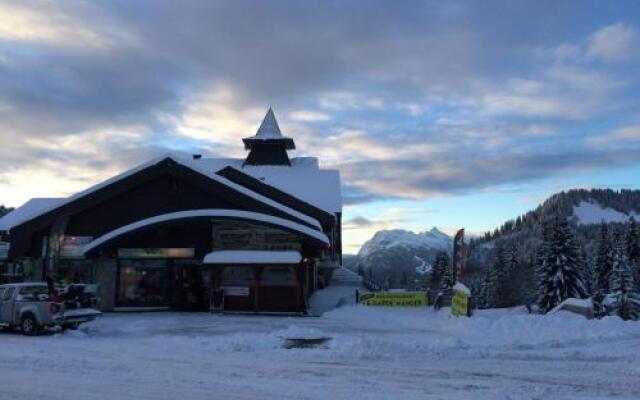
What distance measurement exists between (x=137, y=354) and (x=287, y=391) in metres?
5.68

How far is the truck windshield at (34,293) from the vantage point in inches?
760

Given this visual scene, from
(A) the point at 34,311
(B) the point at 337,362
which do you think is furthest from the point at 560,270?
(A) the point at 34,311

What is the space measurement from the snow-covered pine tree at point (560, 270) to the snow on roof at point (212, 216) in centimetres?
2708

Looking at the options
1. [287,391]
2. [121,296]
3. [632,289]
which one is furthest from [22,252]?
[632,289]

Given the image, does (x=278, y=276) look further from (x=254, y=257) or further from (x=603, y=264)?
(x=603, y=264)

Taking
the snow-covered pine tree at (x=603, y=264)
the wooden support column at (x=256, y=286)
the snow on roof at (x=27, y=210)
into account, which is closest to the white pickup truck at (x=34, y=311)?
the wooden support column at (x=256, y=286)

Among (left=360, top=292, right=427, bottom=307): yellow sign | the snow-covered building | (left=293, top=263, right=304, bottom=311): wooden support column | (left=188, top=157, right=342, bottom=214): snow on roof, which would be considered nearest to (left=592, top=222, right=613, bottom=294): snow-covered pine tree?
(left=188, top=157, right=342, bottom=214): snow on roof

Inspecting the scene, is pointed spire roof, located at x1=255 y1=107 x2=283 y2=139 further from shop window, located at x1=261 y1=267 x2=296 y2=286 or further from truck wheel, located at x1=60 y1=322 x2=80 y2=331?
truck wheel, located at x1=60 y1=322 x2=80 y2=331

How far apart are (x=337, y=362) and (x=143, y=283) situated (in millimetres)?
16830

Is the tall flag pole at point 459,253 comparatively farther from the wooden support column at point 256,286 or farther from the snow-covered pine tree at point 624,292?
the snow-covered pine tree at point 624,292

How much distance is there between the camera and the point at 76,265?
29.2m

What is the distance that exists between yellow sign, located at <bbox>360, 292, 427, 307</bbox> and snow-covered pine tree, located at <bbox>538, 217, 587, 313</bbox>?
23050 mm

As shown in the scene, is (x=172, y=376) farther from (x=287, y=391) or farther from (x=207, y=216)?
(x=207, y=216)

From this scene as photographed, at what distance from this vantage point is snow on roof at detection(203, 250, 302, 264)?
26.6 metres
